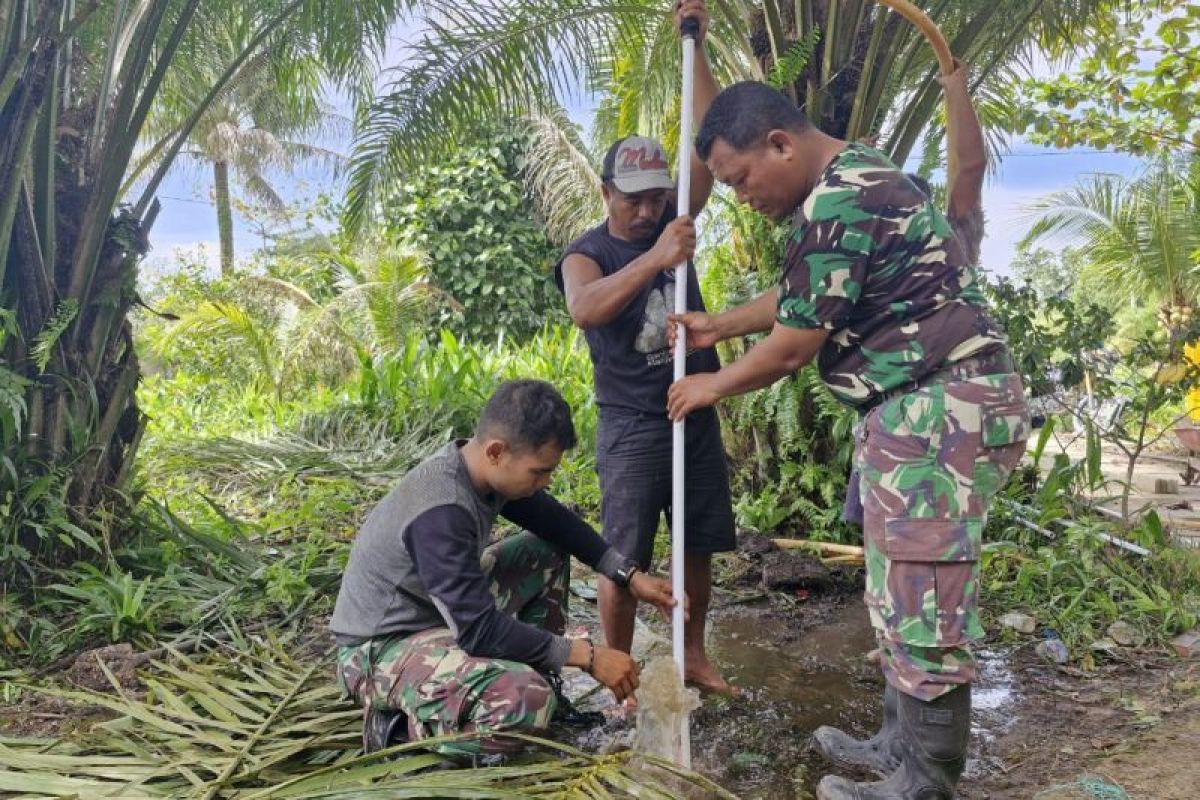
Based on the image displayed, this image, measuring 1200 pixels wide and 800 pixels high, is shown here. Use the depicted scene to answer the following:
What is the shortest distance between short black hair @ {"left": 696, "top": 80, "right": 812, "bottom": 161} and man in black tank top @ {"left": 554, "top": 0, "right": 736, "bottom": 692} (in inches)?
21.8

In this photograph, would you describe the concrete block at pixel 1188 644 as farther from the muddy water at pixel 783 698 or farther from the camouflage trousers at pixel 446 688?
the camouflage trousers at pixel 446 688

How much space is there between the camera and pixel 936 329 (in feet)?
7.00

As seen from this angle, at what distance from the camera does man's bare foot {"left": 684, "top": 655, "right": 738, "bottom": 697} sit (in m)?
3.13

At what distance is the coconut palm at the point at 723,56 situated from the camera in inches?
176

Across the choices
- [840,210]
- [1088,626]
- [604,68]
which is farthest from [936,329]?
[604,68]

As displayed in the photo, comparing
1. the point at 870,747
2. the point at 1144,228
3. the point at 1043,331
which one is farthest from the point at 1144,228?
the point at 870,747

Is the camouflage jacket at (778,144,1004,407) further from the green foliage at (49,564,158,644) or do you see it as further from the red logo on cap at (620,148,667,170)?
the green foliage at (49,564,158,644)

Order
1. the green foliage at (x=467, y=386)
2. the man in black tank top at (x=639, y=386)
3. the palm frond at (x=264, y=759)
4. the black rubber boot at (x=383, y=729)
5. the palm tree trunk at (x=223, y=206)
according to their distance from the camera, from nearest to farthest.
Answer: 1. the palm frond at (x=264, y=759)
2. the black rubber boot at (x=383, y=729)
3. the man in black tank top at (x=639, y=386)
4. the green foliage at (x=467, y=386)
5. the palm tree trunk at (x=223, y=206)

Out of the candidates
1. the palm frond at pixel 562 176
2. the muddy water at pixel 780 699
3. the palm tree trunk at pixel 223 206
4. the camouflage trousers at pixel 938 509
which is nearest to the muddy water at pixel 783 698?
the muddy water at pixel 780 699

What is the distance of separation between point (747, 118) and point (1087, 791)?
1.91 m

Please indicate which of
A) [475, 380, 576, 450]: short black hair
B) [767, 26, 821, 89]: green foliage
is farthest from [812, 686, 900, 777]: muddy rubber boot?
[767, 26, 821, 89]: green foliage

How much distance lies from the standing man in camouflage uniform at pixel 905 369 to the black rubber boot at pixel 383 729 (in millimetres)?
1234

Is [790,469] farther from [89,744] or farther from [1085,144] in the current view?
[1085,144]

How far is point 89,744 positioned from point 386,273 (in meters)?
8.49
